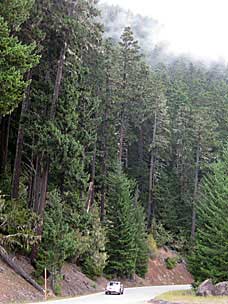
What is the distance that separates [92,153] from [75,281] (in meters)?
13.1

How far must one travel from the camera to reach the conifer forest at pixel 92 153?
2464 centimetres

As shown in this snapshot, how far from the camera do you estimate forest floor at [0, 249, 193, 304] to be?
21.7m

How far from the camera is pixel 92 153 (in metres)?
40.5

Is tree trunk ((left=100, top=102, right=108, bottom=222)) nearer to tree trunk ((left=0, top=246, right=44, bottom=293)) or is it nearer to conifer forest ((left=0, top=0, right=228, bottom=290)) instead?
conifer forest ((left=0, top=0, right=228, bottom=290))

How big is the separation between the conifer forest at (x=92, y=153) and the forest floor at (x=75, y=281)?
1078mm

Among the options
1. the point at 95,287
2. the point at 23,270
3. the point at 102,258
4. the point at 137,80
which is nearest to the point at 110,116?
the point at 137,80

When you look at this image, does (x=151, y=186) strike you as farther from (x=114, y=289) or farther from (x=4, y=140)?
(x=4, y=140)

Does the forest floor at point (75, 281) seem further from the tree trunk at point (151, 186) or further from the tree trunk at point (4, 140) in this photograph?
the tree trunk at point (4, 140)

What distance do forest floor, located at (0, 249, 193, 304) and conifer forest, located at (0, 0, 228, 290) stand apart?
1.08 meters

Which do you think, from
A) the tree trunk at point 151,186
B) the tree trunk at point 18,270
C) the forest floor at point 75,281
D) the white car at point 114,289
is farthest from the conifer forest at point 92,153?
the white car at point 114,289

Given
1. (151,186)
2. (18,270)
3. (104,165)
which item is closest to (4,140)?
(18,270)

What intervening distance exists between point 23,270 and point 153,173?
32056mm

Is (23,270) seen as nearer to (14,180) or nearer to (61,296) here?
(61,296)

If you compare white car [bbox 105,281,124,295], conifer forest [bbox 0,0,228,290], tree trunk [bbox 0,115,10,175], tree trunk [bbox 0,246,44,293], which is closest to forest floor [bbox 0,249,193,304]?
tree trunk [bbox 0,246,44,293]
